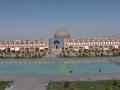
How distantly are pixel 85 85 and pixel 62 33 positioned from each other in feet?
115

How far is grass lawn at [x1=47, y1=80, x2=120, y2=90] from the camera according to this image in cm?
1186

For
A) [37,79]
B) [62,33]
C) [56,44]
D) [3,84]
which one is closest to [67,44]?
[56,44]

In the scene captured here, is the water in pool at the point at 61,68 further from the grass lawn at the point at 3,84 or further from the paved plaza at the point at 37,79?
the grass lawn at the point at 3,84

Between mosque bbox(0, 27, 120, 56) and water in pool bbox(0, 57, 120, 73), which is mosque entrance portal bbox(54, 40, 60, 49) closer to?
mosque bbox(0, 27, 120, 56)

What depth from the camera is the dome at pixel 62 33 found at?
47.2m

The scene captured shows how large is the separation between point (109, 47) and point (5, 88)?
34.5 metres

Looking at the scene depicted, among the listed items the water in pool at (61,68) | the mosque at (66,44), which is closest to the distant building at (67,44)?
the mosque at (66,44)

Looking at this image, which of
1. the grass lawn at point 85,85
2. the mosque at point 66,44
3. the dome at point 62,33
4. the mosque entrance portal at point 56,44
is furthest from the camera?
the dome at point 62,33

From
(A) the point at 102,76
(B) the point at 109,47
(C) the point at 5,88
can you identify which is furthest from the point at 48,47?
(C) the point at 5,88

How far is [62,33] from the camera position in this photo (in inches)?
1863

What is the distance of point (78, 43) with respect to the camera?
45875 millimetres

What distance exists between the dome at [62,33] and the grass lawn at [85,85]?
33962mm

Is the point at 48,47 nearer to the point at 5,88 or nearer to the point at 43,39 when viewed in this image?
the point at 43,39

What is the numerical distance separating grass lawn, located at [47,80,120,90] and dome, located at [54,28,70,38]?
34.0 meters
